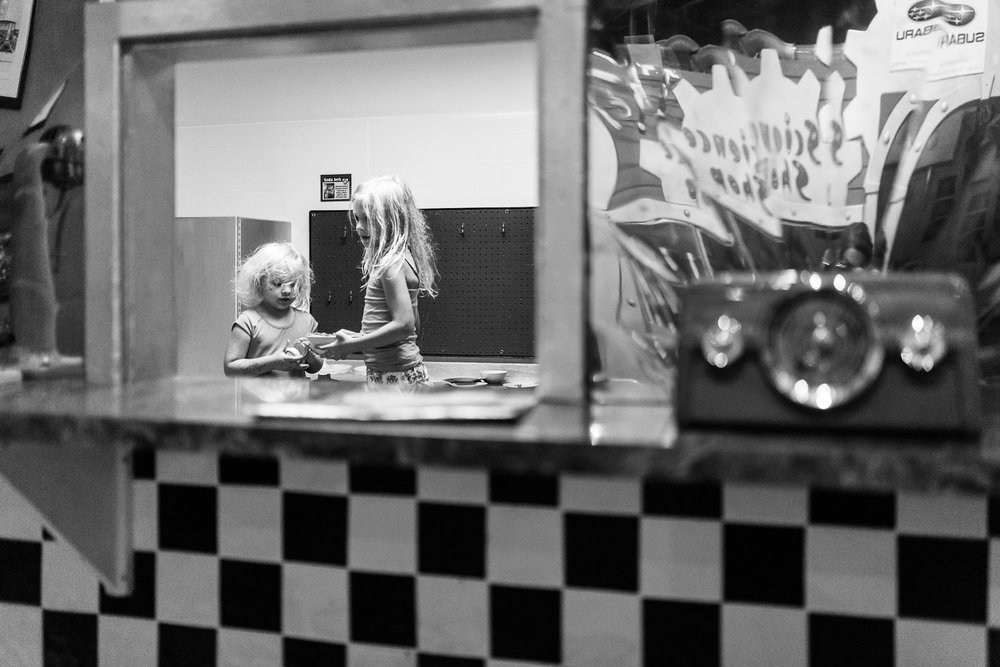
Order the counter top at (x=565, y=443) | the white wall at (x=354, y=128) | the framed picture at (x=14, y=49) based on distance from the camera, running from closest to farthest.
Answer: the counter top at (x=565, y=443), the framed picture at (x=14, y=49), the white wall at (x=354, y=128)

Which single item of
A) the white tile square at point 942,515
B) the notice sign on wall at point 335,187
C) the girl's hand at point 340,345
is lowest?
the white tile square at point 942,515

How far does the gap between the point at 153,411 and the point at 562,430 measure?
0.45 metres

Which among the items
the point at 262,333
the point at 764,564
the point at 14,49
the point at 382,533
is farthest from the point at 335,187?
the point at 764,564

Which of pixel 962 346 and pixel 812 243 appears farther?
pixel 812 243

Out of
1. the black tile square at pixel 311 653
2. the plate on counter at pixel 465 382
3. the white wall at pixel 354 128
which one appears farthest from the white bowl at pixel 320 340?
the black tile square at pixel 311 653

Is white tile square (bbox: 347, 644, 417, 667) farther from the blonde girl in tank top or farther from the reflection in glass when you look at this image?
the blonde girl in tank top

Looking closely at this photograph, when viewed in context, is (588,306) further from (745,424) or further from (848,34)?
(848,34)

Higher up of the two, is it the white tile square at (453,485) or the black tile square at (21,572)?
the white tile square at (453,485)

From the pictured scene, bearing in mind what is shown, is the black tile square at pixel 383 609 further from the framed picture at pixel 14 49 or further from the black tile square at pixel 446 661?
the framed picture at pixel 14 49

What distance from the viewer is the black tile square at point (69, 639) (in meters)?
1.23

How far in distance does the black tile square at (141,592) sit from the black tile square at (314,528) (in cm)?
21

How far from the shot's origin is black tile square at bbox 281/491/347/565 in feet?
3.70

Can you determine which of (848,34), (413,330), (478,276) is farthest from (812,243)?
(478,276)

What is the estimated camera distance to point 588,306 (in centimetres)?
99
